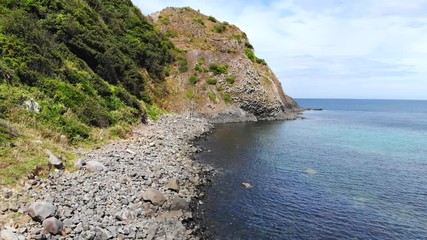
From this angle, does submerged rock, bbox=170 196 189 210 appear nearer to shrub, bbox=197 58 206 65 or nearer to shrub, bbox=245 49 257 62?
shrub, bbox=197 58 206 65

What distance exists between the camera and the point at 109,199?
17156 millimetres

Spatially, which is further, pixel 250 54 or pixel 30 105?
pixel 250 54

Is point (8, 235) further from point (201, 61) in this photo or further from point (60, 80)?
point (201, 61)

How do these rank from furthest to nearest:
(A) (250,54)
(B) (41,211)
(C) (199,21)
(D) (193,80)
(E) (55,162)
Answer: (C) (199,21) < (A) (250,54) < (D) (193,80) < (E) (55,162) < (B) (41,211)

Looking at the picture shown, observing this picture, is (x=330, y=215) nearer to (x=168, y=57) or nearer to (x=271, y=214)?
(x=271, y=214)

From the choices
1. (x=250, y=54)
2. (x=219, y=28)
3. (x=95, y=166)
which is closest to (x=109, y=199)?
(x=95, y=166)

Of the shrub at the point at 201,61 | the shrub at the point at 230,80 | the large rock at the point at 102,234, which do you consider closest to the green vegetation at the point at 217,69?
the shrub at the point at 230,80

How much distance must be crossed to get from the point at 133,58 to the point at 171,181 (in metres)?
41.4

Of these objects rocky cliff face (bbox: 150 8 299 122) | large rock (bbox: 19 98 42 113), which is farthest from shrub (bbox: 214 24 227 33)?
large rock (bbox: 19 98 42 113)

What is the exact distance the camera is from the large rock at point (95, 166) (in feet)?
65.9

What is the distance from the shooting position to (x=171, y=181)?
22.4 m

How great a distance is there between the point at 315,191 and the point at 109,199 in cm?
1657

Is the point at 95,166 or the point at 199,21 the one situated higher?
the point at 199,21

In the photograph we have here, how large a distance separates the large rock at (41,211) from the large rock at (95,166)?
621 centimetres
